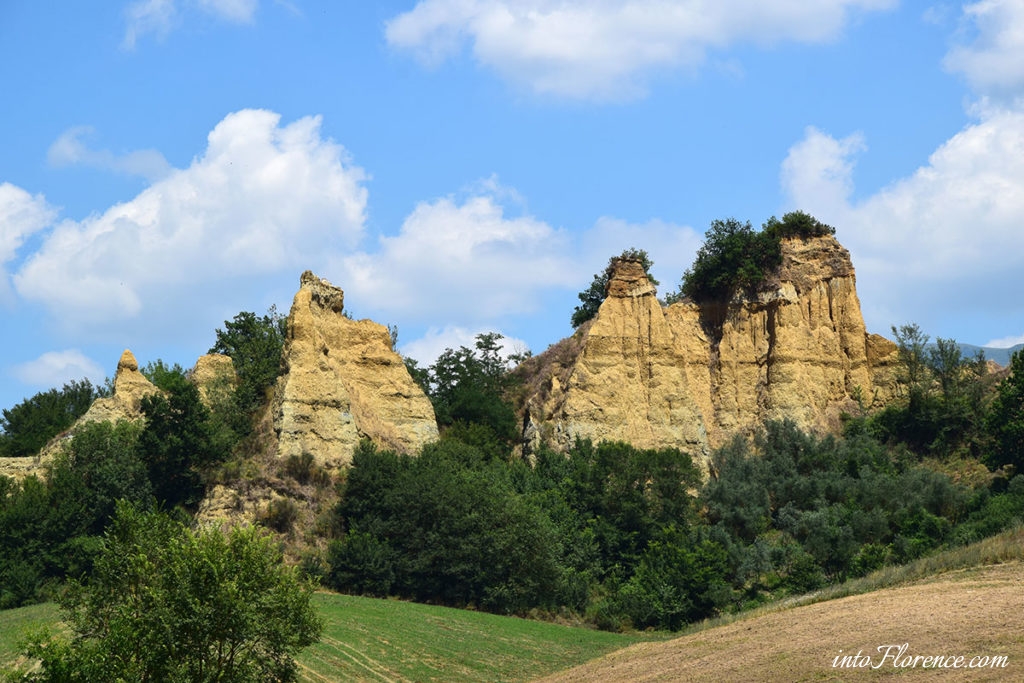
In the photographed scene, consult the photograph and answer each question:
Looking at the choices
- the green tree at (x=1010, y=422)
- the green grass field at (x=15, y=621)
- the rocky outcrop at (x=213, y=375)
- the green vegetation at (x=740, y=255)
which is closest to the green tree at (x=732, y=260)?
the green vegetation at (x=740, y=255)

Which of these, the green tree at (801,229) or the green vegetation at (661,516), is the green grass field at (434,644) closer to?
the green vegetation at (661,516)

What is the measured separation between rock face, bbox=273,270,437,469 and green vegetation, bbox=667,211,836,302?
18137 millimetres

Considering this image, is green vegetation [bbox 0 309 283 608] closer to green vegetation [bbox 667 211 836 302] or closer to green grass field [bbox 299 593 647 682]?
green grass field [bbox 299 593 647 682]

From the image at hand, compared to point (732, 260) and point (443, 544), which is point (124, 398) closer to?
point (443, 544)

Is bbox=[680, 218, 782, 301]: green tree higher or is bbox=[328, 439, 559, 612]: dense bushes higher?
bbox=[680, 218, 782, 301]: green tree

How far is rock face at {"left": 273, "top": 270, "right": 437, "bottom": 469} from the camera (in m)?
53.9

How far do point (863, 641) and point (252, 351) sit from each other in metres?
47.1

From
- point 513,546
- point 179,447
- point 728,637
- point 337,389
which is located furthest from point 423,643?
point 337,389

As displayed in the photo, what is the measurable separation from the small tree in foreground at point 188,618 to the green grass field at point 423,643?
453 cm

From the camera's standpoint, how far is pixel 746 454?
61594 mm

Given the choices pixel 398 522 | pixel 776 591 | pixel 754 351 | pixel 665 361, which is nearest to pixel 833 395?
pixel 754 351

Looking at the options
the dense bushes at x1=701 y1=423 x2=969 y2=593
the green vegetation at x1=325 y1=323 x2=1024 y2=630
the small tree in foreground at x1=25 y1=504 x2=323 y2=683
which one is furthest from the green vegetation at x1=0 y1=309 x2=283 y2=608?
the dense bushes at x1=701 y1=423 x2=969 y2=593

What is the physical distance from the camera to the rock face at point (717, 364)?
205 ft

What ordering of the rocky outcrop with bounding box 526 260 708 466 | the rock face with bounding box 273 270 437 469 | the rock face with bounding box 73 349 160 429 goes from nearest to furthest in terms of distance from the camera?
1. the rock face with bounding box 273 270 437 469
2. the rock face with bounding box 73 349 160 429
3. the rocky outcrop with bounding box 526 260 708 466
